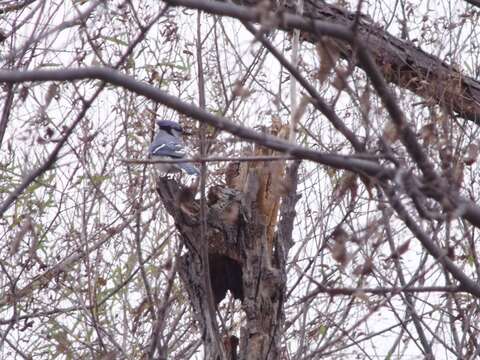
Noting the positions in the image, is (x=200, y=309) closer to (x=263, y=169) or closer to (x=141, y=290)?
(x=263, y=169)

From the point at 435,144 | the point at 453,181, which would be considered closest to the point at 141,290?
the point at 435,144

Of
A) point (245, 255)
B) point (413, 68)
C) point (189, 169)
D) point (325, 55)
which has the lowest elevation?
point (325, 55)

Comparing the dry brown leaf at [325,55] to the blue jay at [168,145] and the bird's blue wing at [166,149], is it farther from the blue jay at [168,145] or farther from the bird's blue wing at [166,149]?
the bird's blue wing at [166,149]

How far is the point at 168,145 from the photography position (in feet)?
17.1

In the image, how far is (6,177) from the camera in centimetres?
549

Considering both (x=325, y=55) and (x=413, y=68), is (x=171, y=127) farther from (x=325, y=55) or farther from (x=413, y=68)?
(x=325, y=55)

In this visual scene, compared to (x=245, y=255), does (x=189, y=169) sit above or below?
above

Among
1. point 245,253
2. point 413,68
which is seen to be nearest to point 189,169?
point 245,253

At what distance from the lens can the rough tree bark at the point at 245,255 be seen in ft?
12.7

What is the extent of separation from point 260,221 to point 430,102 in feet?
3.05

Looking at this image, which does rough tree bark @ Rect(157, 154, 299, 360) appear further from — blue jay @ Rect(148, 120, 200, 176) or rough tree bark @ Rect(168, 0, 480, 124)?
blue jay @ Rect(148, 120, 200, 176)

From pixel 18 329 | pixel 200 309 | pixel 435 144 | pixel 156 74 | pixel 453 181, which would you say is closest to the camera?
pixel 453 181

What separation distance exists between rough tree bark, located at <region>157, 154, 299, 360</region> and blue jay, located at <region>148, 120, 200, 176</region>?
970mm

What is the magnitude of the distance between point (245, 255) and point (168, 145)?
4.71 ft
